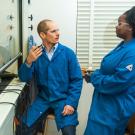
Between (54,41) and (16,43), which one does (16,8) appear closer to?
(16,43)

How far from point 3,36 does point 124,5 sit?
52.6 inches

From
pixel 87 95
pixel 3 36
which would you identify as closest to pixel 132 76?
pixel 3 36

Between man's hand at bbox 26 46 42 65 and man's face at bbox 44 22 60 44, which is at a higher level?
man's face at bbox 44 22 60 44

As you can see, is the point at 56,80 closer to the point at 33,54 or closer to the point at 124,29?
the point at 33,54

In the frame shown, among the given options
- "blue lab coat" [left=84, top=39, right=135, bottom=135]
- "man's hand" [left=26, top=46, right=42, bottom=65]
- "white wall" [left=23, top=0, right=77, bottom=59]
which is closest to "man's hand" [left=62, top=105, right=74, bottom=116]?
"blue lab coat" [left=84, top=39, right=135, bottom=135]

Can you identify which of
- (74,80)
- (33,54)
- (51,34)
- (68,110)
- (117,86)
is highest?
(51,34)

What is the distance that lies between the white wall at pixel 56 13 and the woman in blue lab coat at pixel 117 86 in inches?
43.9

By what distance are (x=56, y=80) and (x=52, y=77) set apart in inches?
1.8

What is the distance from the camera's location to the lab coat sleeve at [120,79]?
1.85 meters

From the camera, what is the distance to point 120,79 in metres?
1.86

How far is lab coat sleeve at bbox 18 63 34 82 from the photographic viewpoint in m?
2.47

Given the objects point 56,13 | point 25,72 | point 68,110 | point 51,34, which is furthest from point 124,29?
point 56,13

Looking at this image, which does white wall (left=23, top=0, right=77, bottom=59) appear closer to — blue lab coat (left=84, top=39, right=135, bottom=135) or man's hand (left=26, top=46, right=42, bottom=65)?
man's hand (left=26, top=46, right=42, bottom=65)

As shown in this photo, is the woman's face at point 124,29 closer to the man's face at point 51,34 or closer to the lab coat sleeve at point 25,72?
the man's face at point 51,34
